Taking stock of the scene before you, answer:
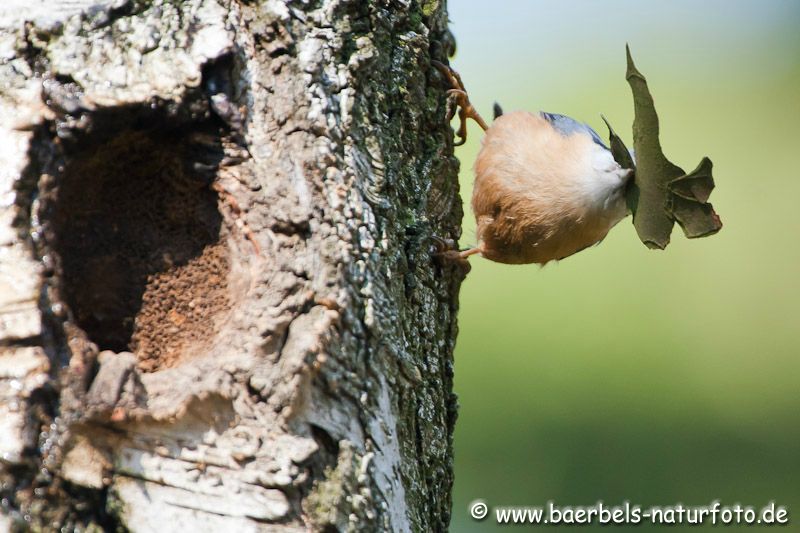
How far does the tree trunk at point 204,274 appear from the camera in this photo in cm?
130

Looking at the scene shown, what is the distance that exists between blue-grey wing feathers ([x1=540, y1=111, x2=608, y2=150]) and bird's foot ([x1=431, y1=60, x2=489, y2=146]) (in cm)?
23

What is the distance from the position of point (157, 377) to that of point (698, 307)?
111 inches

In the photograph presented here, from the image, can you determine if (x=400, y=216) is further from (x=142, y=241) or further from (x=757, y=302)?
(x=757, y=302)

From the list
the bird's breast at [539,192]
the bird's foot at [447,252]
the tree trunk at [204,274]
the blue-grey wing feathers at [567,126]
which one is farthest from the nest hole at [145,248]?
the blue-grey wing feathers at [567,126]

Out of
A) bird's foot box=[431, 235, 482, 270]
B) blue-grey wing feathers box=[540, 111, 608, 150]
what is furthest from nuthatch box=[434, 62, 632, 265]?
bird's foot box=[431, 235, 482, 270]

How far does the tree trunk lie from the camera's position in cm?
130

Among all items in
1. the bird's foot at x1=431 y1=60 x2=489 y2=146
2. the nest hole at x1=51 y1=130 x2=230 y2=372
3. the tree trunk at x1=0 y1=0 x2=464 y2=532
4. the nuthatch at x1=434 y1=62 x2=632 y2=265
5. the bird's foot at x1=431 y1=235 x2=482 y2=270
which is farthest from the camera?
the nuthatch at x1=434 y1=62 x2=632 y2=265

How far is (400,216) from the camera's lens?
1732 mm

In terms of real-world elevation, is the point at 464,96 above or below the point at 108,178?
above

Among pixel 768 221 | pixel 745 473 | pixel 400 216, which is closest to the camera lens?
pixel 400 216

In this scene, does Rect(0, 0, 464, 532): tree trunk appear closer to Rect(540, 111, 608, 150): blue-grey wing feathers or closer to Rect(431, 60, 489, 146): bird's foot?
Rect(431, 60, 489, 146): bird's foot

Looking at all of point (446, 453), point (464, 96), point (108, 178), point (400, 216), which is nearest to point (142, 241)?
point (108, 178)

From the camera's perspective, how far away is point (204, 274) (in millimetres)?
1555

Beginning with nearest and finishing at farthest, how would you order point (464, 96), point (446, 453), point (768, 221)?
point (446, 453)
point (464, 96)
point (768, 221)
